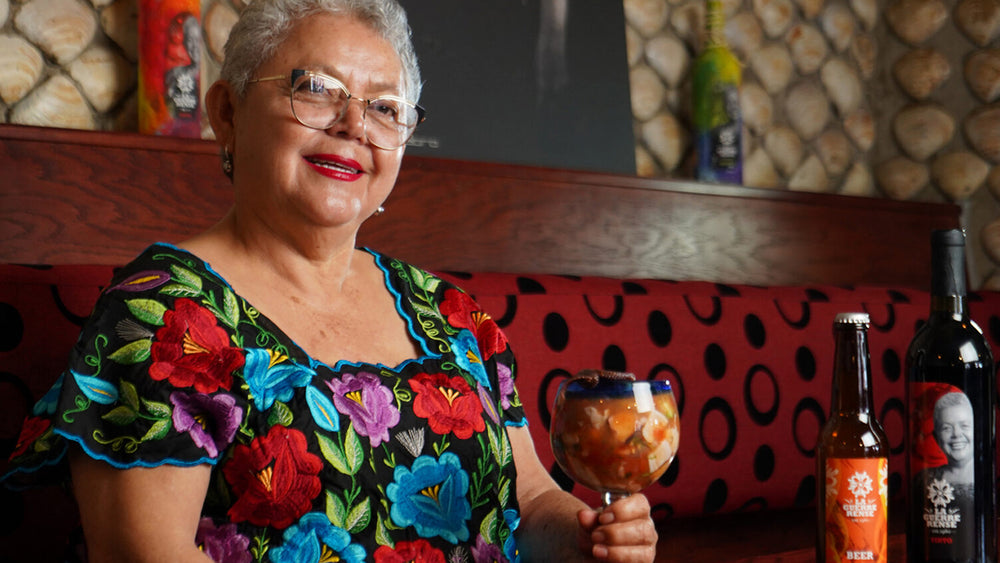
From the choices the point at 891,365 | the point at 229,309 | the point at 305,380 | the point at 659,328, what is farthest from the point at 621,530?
the point at 891,365

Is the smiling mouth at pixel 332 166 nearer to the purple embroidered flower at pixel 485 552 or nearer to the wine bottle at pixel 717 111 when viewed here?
the purple embroidered flower at pixel 485 552

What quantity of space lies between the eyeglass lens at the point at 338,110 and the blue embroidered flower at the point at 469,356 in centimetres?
28

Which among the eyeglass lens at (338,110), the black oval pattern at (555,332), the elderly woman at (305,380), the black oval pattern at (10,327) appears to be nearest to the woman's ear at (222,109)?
the elderly woman at (305,380)

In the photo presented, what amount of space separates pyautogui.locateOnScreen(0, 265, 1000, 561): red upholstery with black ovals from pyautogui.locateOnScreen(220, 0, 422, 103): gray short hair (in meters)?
0.37

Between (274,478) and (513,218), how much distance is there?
107 centimetres

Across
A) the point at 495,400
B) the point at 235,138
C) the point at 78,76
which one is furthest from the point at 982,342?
the point at 78,76

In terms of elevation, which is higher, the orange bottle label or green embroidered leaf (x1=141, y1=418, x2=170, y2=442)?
green embroidered leaf (x1=141, y1=418, x2=170, y2=442)

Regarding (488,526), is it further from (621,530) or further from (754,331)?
(754,331)

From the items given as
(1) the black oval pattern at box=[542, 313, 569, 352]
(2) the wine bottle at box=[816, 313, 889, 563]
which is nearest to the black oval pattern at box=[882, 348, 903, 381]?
(1) the black oval pattern at box=[542, 313, 569, 352]

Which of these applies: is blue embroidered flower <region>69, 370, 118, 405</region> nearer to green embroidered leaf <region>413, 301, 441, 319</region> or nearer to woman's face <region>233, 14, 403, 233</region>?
woman's face <region>233, 14, 403, 233</region>

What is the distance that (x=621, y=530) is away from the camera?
0.99 m

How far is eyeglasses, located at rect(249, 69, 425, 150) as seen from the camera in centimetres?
122

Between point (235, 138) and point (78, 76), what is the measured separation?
Answer: 0.60m

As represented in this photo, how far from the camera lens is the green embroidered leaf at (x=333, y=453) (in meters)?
1.10
